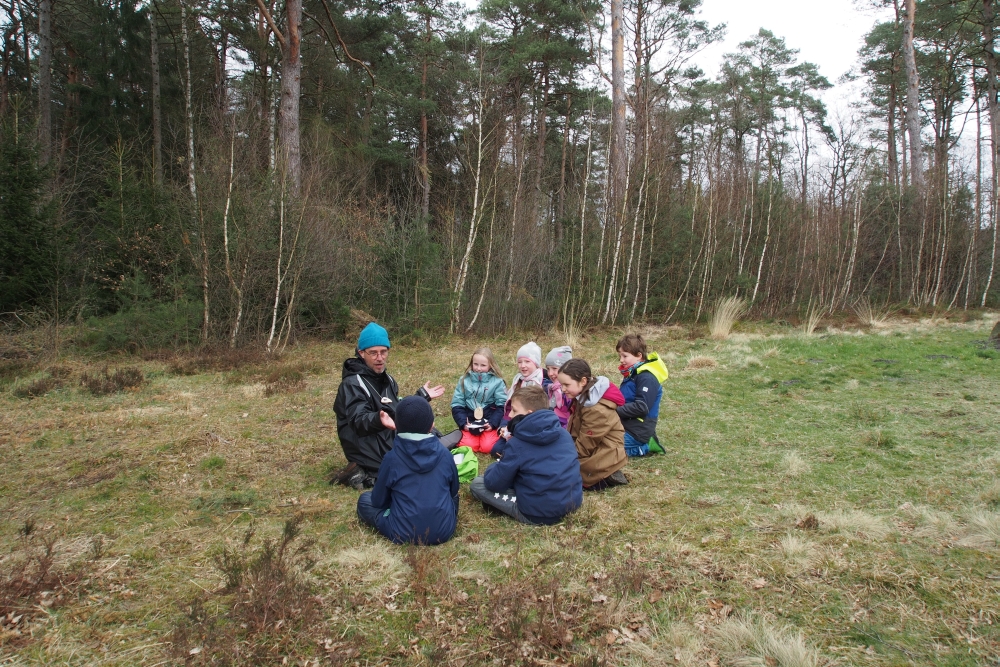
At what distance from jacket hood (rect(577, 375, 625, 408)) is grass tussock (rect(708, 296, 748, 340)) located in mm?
10150

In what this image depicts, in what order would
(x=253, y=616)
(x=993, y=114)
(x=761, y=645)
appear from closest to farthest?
1. (x=761, y=645)
2. (x=253, y=616)
3. (x=993, y=114)

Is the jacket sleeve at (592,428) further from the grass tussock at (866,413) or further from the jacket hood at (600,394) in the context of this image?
the grass tussock at (866,413)

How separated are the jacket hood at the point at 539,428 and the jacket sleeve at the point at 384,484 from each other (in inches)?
32.9

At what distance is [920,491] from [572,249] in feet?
35.1

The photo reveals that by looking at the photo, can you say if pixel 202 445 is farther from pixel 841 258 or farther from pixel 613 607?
pixel 841 258

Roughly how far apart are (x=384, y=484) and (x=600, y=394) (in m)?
1.74

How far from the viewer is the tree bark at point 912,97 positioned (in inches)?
819

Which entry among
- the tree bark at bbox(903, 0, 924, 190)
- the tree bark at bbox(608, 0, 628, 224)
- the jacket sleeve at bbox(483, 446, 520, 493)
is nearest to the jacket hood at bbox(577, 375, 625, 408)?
the jacket sleeve at bbox(483, 446, 520, 493)

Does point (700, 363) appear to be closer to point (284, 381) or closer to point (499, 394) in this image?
point (499, 394)

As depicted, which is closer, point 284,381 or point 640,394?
point 640,394

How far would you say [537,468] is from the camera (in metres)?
3.78

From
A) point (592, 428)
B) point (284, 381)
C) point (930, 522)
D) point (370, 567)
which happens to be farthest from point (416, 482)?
point (284, 381)

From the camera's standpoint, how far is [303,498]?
437 cm

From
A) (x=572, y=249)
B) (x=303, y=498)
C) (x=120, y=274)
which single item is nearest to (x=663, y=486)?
(x=303, y=498)
